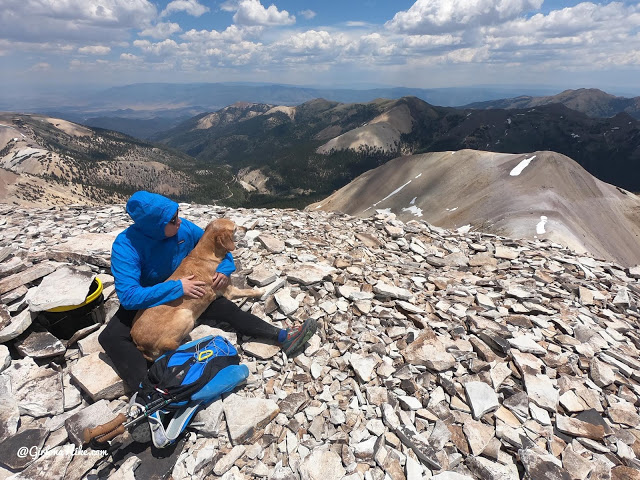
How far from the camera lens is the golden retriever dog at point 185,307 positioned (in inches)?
189

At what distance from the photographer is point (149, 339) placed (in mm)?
4781

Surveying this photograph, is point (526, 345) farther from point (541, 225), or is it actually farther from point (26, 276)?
point (541, 225)

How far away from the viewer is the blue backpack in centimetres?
404

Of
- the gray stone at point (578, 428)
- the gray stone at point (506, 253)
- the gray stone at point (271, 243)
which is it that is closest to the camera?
the gray stone at point (578, 428)

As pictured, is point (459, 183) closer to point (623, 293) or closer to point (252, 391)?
point (623, 293)

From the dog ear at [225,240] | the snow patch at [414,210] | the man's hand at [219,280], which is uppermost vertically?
the dog ear at [225,240]

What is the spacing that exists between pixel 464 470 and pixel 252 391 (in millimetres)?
3161

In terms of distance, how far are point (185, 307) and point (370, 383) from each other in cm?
327

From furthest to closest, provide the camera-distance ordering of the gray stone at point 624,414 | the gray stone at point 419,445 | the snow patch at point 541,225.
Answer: the snow patch at point 541,225, the gray stone at point 624,414, the gray stone at point 419,445

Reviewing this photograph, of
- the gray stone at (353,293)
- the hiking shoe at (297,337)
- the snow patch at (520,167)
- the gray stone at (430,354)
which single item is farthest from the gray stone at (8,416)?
the snow patch at (520,167)

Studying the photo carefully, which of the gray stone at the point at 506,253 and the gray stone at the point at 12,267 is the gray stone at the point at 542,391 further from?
the gray stone at the point at 12,267

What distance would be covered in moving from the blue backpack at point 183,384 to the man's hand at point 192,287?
78 cm

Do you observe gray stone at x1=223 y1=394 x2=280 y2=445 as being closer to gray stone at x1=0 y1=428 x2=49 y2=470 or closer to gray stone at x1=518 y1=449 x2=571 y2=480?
gray stone at x1=0 y1=428 x2=49 y2=470

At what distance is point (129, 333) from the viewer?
16.2 ft
